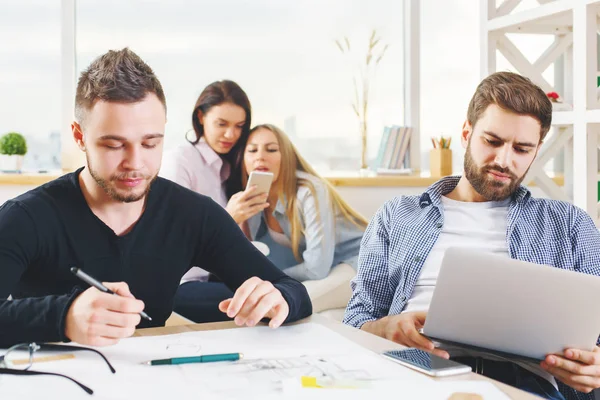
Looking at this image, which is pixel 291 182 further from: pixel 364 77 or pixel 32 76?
pixel 32 76

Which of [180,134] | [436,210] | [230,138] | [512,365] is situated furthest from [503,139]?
[180,134]

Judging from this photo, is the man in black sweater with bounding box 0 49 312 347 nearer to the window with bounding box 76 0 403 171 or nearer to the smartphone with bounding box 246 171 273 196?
the smartphone with bounding box 246 171 273 196

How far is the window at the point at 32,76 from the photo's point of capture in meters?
3.27

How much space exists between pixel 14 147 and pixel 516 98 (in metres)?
2.23

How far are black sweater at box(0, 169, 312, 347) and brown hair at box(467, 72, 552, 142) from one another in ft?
2.48

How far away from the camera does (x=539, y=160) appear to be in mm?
2520

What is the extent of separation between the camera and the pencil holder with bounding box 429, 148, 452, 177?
3.45 m

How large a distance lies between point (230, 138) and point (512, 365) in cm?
171

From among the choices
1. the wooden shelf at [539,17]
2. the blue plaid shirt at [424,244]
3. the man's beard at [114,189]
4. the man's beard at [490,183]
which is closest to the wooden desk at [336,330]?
the man's beard at [114,189]

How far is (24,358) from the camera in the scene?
1075 millimetres

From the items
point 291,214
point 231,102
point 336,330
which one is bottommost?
point 336,330

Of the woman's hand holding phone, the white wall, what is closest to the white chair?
the woman's hand holding phone

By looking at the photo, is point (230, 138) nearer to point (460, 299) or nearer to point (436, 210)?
point (436, 210)

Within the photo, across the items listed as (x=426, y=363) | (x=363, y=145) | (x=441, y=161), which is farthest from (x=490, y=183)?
(x=363, y=145)
